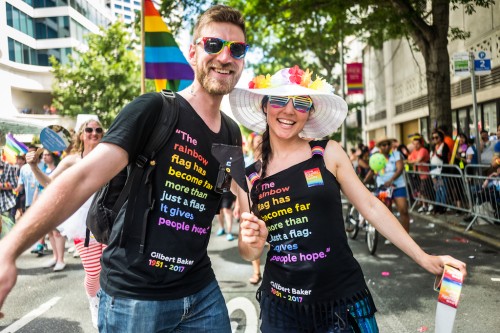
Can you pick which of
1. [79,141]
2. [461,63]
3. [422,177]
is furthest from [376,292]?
[422,177]

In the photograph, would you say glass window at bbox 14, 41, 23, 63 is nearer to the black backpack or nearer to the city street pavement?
the black backpack

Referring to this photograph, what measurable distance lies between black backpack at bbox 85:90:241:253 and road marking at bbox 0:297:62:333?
3452 mm

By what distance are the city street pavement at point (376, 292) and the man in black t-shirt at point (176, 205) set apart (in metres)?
2.50

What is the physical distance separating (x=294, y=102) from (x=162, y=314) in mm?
1298

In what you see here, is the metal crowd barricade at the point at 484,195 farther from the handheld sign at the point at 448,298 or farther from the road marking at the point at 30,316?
the road marking at the point at 30,316

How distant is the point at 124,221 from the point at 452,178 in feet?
30.5

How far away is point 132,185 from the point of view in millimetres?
1888

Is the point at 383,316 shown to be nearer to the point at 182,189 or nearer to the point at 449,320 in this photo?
the point at 449,320

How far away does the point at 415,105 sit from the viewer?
77.7 ft

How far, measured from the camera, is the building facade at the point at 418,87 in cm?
1455

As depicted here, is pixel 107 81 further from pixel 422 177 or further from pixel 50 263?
pixel 422 177

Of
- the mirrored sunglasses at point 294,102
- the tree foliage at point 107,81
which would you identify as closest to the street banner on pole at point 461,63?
the mirrored sunglasses at point 294,102

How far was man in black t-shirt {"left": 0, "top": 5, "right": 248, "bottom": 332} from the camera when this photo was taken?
5.92 feet

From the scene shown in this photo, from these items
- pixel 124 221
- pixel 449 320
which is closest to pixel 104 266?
pixel 124 221
